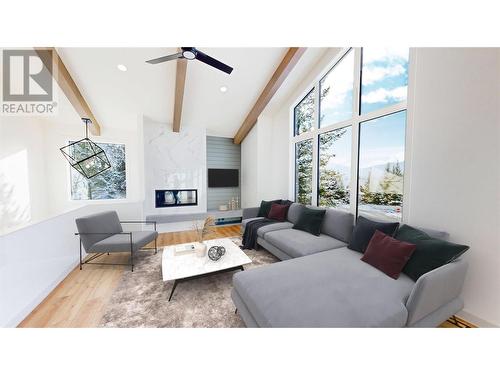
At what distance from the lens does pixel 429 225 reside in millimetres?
1869

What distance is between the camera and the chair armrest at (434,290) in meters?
1.20

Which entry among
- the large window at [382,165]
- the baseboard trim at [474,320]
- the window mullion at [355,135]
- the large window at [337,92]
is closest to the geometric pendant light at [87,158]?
the large window at [337,92]

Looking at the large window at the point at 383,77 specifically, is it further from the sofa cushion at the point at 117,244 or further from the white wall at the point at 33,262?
the white wall at the point at 33,262

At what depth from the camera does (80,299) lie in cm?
193

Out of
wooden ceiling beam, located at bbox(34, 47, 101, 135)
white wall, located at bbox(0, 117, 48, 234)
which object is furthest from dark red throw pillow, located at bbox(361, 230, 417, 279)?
white wall, located at bbox(0, 117, 48, 234)

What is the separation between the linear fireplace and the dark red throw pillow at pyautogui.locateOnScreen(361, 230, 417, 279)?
4.40 m

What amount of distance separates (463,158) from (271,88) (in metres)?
3.10

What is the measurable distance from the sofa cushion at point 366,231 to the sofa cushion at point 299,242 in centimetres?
31

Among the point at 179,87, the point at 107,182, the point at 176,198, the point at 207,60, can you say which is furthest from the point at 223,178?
the point at 207,60

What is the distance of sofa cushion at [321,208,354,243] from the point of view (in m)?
2.54
